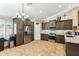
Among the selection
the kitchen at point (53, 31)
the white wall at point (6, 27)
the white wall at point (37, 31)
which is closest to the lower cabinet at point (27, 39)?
the kitchen at point (53, 31)

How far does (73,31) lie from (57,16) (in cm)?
46

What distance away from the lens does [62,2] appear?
1938 mm

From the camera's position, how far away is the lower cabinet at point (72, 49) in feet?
6.38

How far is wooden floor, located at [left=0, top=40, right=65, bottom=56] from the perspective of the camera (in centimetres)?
196

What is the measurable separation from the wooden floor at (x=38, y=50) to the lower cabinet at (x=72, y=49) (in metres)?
0.12

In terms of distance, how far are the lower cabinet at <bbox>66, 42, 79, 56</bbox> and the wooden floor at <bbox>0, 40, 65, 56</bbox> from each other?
4.8 inches

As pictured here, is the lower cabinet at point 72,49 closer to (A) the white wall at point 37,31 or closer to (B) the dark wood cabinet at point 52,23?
(B) the dark wood cabinet at point 52,23

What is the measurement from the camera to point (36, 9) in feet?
6.74

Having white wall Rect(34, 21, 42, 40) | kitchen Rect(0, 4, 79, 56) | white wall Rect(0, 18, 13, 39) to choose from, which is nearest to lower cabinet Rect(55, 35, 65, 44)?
kitchen Rect(0, 4, 79, 56)

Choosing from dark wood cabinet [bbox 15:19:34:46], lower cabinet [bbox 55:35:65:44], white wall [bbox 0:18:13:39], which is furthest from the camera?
dark wood cabinet [bbox 15:19:34:46]

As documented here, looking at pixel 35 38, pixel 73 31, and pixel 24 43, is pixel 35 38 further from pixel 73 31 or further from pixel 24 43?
pixel 73 31

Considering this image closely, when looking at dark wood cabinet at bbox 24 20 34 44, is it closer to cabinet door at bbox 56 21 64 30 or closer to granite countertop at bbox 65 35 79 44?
cabinet door at bbox 56 21 64 30

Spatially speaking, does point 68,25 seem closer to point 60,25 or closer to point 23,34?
point 60,25

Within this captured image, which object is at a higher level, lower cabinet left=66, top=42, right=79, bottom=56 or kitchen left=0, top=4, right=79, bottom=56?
kitchen left=0, top=4, right=79, bottom=56
